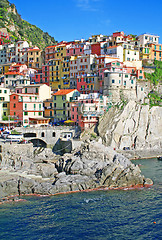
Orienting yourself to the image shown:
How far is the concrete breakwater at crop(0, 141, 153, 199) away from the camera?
44.7m

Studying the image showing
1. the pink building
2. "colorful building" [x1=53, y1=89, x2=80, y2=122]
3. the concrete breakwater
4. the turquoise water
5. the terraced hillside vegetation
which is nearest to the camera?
the turquoise water

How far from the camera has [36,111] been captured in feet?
246

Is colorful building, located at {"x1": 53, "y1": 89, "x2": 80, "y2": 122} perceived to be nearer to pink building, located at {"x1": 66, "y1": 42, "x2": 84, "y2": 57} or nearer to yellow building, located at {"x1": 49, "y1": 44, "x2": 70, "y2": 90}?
yellow building, located at {"x1": 49, "y1": 44, "x2": 70, "y2": 90}

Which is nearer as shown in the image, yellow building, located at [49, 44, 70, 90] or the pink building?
yellow building, located at [49, 44, 70, 90]

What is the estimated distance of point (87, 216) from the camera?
36.4 metres

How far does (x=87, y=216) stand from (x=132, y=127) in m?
37.0

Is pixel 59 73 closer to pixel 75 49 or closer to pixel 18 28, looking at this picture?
pixel 75 49

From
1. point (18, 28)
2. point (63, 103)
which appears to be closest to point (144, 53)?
point (63, 103)

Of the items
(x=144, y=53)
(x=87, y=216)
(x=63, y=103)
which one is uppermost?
(x=144, y=53)

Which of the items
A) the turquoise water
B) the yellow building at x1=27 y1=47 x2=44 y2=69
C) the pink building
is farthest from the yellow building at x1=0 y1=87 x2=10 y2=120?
the turquoise water

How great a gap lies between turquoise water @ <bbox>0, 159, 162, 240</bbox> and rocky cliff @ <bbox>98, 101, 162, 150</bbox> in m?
23.6

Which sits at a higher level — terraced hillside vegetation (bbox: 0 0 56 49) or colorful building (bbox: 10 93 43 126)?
terraced hillside vegetation (bbox: 0 0 56 49)

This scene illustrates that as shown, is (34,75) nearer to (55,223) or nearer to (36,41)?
(36,41)

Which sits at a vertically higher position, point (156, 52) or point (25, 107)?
point (156, 52)
